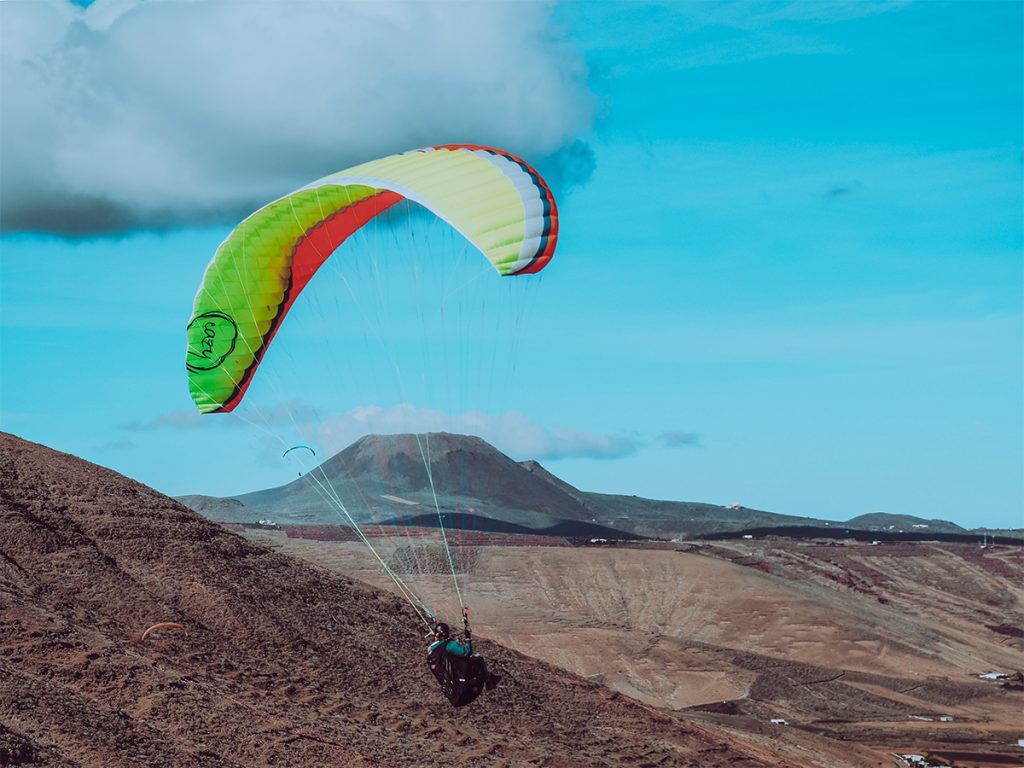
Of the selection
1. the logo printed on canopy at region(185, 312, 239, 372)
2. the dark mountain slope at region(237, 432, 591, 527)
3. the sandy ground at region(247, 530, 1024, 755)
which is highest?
the dark mountain slope at region(237, 432, 591, 527)

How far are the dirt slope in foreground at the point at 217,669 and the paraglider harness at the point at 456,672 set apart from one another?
2.79 meters

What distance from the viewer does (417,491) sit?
90.9 meters

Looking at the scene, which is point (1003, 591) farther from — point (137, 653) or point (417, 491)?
point (137, 653)

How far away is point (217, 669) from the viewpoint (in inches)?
833

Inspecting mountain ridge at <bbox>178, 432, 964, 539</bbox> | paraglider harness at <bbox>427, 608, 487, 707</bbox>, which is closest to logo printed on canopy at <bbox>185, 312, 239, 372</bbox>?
paraglider harness at <bbox>427, 608, 487, 707</bbox>

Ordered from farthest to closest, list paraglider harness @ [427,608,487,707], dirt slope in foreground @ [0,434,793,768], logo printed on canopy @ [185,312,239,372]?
1. logo printed on canopy @ [185,312,239,372]
2. dirt slope in foreground @ [0,434,793,768]
3. paraglider harness @ [427,608,487,707]

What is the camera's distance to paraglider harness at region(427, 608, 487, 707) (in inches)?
677

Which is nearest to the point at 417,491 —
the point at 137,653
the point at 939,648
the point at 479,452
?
the point at 479,452

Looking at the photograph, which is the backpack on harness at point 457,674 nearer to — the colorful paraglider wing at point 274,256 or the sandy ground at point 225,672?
the sandy ground at point 225,672

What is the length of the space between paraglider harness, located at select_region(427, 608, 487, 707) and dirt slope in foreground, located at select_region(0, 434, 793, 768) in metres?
2.79

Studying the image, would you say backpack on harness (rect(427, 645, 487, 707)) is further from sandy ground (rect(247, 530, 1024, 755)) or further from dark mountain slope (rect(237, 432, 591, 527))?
dark mountain slope (rect(237, 432, 591, 527))

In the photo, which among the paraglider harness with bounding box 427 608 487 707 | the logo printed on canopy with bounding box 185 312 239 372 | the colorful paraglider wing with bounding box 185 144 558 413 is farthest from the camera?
the logo printed on canopy with bounding box 185 312 239 372

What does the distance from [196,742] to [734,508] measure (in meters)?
103

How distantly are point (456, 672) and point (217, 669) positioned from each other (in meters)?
6.02
